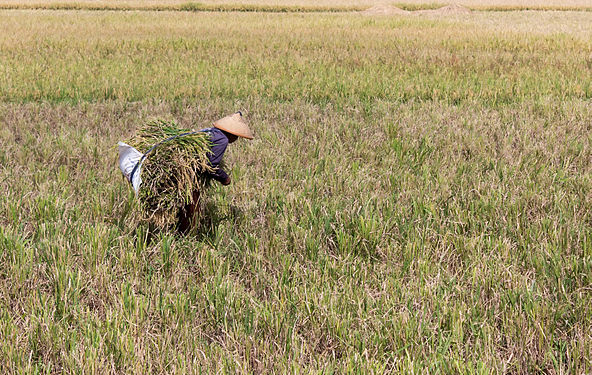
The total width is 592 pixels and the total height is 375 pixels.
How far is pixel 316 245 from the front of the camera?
2.52 meters

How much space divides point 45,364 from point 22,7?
102 feet

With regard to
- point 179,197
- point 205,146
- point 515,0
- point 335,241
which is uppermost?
point 515,0

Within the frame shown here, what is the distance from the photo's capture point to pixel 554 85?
7008 mm

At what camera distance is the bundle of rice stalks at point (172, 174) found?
240 cm

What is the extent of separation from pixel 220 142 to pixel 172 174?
0.33 meters

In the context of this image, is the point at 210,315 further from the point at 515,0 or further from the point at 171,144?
the point at 515,0

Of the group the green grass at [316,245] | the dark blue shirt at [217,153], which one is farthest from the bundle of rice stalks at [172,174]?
the green grass at [316,245]

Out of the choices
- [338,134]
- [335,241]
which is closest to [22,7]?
[338,134]

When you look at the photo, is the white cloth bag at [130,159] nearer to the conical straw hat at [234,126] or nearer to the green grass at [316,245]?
the green grass at [316,245]

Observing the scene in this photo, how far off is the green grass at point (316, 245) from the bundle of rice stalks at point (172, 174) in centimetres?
20

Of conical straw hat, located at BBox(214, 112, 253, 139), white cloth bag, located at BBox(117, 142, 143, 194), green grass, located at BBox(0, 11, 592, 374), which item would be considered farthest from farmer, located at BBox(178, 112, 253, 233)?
white cloth bag, located at BBox(117, 142, 143, 194)

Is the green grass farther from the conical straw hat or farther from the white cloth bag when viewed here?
the conical straw hat

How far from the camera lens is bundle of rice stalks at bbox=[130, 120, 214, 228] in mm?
2396

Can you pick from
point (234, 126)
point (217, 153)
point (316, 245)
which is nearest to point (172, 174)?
point (217, 153)
